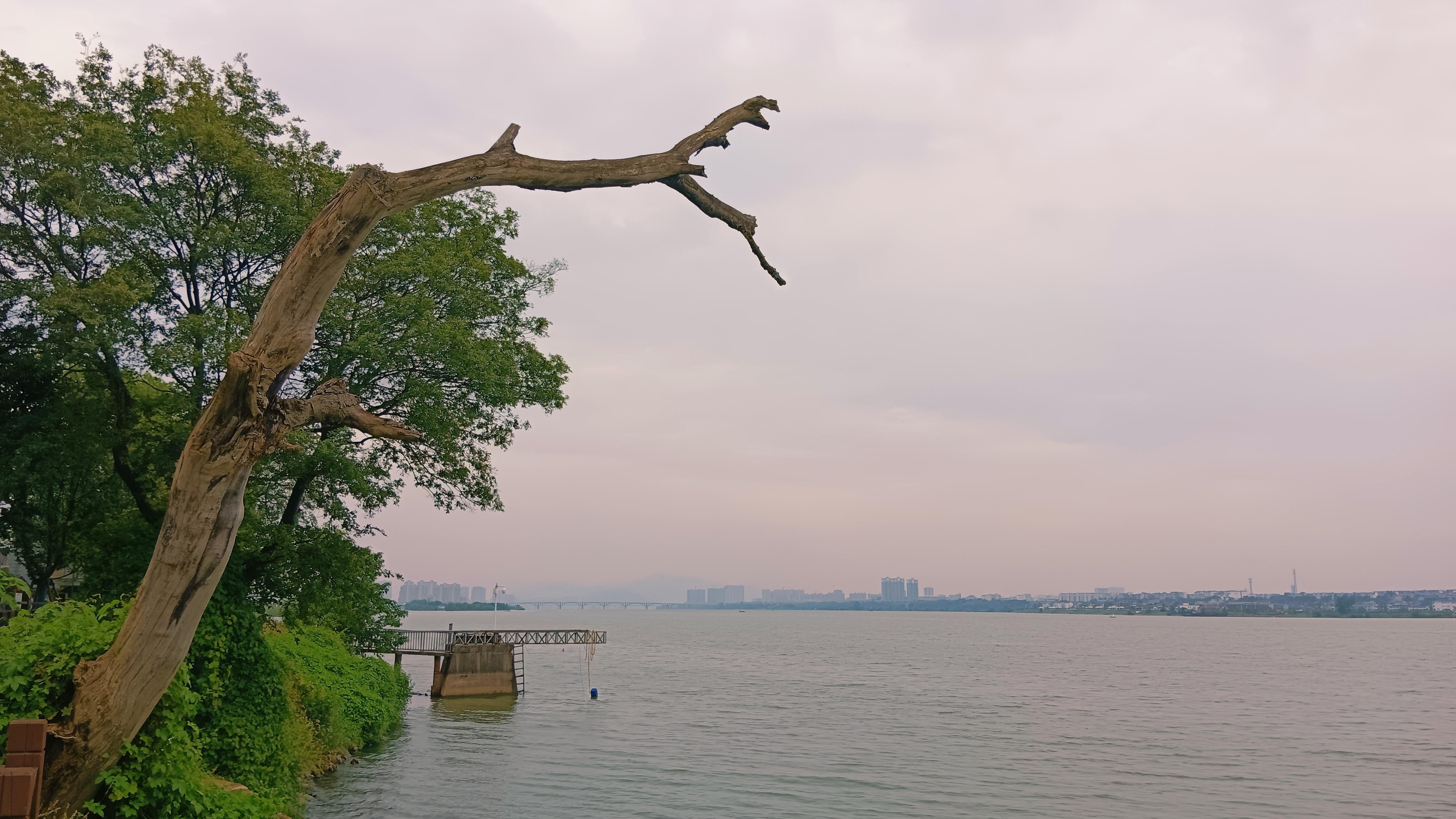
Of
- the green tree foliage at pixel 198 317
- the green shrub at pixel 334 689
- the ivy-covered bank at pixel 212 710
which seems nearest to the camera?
the ivy-covered bank at pixel 212 710

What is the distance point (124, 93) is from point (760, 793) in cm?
2357

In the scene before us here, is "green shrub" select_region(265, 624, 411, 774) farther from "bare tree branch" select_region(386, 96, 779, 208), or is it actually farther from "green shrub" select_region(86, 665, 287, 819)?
"bare tree branch" select_region(386, 96, 779, 208)

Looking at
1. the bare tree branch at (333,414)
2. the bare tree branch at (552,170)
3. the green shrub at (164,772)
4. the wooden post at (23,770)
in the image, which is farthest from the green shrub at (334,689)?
the bare tree branch at (552,170)

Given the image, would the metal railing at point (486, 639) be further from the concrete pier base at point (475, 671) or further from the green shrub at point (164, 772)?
the green shrub at point (164, 772)

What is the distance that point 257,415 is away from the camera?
7.20m

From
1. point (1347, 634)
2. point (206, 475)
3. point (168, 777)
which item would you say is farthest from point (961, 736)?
point (1347, 634)

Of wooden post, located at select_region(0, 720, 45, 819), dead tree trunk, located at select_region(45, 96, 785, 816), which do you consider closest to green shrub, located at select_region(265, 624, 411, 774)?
dead tree trunk, located at select_region(45, 96, 785, 816)

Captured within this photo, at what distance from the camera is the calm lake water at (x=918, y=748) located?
24.9 metres

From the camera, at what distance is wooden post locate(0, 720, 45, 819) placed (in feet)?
20.1

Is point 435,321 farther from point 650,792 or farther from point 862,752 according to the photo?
point 862,752

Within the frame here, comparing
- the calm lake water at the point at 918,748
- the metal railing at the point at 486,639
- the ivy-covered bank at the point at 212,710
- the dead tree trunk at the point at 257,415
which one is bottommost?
the calm lake water at the point at 918,748

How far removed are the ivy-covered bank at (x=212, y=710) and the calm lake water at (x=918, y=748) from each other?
2440mm

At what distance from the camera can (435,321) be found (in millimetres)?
19641

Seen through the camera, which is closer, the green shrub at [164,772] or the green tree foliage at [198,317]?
the green shrub at [164,772]
